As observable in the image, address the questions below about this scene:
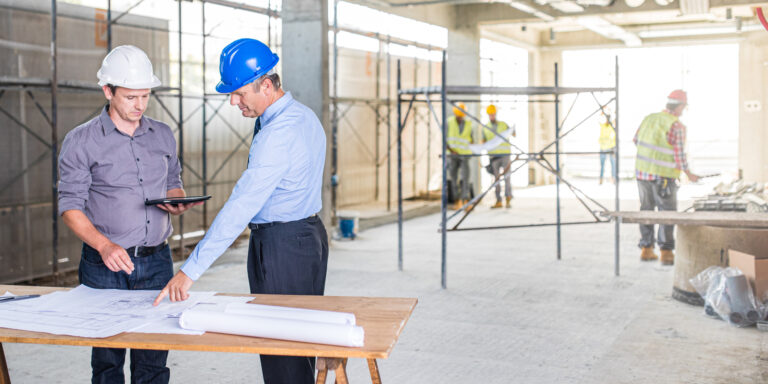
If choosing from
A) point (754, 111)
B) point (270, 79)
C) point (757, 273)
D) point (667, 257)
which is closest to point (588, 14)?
point (754, 111)

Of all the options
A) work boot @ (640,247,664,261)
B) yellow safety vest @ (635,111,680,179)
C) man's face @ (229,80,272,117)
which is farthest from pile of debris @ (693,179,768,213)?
man's face @ (229,80,272,117)

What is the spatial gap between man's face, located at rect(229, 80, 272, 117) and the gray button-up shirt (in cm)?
63

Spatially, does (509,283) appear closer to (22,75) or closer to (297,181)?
(297,181)

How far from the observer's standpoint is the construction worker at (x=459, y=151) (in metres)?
13.8

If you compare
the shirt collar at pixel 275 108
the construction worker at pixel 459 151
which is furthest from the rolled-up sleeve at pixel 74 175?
the construction worker at pixel 459 151

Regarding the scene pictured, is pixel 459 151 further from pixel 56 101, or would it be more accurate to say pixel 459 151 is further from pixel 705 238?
pixel 56 101

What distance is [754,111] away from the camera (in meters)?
17.5

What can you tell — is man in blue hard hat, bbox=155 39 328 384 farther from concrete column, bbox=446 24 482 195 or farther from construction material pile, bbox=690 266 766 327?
concrete column, bbox=446 24 482 195

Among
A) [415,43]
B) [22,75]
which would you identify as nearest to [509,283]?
[22,75]

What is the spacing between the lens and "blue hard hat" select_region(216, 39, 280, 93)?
3.08 meters

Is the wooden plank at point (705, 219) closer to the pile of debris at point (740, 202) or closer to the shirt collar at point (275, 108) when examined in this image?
the pile of debris at point (740, 202)

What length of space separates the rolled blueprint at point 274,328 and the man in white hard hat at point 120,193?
837 mm

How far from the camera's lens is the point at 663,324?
6.00 m

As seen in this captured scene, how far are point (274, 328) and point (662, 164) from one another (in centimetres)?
703
